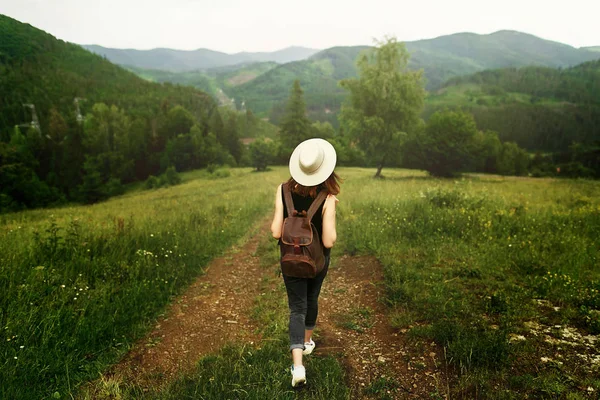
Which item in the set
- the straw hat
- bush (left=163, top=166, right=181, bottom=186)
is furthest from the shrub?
the straw hat

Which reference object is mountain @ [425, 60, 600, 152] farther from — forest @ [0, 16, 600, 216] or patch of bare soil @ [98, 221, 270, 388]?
patch of bare soil @ [98, 221, 270, 388]

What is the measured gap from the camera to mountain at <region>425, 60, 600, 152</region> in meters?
83.5

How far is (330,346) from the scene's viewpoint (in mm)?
4586

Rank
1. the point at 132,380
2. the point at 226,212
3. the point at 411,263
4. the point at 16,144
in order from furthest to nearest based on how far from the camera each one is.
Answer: the point at 16,144 → the point at 226,212 → the point at 411,263 → the point at 132,380

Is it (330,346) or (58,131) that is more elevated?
(58,131)

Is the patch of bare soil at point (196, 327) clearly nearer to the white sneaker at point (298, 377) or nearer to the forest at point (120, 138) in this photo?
the white sneaker at point (298, 377)

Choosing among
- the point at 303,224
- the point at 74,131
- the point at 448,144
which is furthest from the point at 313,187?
the point at 74,131

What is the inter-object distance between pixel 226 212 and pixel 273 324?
871 centimetres

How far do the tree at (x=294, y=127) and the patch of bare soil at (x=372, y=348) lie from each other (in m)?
47.1

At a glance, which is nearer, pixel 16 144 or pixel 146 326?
pixel 146 326

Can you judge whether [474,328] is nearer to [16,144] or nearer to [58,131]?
[16,144]

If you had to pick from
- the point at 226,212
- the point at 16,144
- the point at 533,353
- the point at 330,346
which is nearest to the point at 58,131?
the point at 16,144

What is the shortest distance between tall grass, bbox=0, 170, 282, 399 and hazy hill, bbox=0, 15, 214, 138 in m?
8.13

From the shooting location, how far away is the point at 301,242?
3391 millimetres
